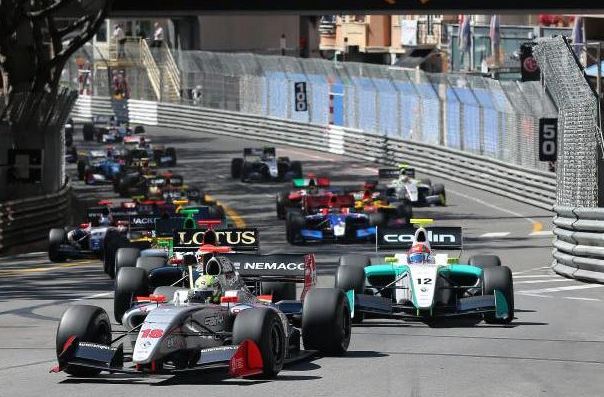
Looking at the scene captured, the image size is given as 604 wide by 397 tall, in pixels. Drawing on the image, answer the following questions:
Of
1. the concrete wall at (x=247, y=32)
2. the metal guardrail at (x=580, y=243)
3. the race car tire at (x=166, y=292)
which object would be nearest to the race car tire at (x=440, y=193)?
the metal guardrail at (x=580, y=243)

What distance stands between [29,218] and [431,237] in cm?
1498

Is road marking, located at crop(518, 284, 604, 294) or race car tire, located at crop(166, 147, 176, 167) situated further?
race car tire, located at crop(166, 147, 176, 167)

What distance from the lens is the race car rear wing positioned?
22.6m

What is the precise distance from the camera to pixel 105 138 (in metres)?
68.4

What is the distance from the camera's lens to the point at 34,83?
130 feet

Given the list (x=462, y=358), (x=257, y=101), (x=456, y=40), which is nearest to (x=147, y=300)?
(x=462, y=358)

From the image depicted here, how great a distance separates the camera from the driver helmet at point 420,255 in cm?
2066

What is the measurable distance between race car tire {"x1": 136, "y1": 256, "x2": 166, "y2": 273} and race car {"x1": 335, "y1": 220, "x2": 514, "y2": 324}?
2219 millimetres

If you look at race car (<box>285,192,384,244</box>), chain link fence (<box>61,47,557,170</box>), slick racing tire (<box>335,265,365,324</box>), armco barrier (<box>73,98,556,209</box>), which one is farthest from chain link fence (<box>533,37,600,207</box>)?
armco barrier (<box>73,98,556,209</box>)

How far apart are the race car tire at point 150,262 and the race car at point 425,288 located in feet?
7.28

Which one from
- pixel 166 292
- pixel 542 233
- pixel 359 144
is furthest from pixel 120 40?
pixel 166 292

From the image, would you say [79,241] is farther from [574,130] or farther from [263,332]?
[263,332]

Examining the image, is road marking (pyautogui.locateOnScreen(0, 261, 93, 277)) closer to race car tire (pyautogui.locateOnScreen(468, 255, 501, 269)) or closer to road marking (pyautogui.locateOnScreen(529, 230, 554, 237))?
race car tire (pyautogui.locateOnScreen(468, 255, 501, 269))

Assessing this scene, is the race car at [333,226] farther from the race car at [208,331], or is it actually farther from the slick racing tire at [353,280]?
the race car at [208,331]
